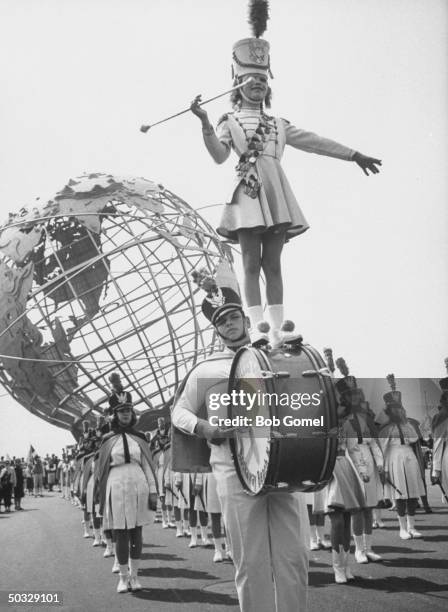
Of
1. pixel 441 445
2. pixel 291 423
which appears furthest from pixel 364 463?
pixel 291 423

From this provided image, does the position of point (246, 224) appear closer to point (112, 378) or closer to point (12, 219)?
point (112, 378)

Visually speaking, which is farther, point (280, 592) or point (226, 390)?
point (226, 390)

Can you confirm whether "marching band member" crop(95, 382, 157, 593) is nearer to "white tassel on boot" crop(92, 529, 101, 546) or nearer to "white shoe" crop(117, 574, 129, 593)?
"white shoe" crop(117, 574, 129, 593)

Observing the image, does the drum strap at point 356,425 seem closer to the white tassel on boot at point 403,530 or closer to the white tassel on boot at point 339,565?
the white tassel on boot at point 339,565

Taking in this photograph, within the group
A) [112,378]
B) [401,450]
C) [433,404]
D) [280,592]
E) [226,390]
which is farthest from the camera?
[401,450]

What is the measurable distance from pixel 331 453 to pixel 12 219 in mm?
14194

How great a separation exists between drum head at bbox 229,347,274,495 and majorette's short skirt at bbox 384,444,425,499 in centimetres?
703

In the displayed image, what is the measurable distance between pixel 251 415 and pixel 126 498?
432 cm

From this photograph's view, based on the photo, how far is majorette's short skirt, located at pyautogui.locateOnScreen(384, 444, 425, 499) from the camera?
988 cm

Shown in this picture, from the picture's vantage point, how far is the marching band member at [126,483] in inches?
287

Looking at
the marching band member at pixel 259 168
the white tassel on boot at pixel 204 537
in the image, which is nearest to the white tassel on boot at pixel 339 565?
the marching band member at pixel 259 168

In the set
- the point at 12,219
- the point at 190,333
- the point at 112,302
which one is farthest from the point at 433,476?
the point at 12,219

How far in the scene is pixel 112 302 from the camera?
1656 cm

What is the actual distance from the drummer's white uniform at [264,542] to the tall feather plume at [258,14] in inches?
106
